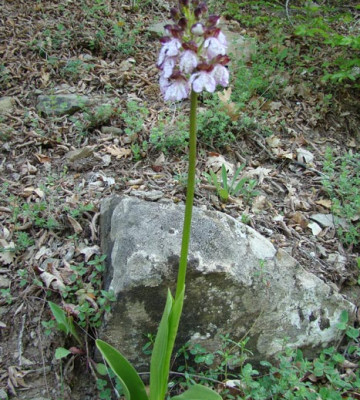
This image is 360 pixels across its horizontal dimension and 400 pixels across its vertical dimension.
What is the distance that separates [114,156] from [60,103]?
3.69ft

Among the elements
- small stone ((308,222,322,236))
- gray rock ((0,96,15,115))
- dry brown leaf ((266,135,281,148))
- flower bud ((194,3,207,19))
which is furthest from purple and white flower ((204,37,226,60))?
gray rock ((0,96,15,115))

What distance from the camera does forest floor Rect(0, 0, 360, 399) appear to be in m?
2.62

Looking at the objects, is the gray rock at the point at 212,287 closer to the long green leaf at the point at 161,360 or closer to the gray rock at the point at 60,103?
the long green leaf at the point at 161,360

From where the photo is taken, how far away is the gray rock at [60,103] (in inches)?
166

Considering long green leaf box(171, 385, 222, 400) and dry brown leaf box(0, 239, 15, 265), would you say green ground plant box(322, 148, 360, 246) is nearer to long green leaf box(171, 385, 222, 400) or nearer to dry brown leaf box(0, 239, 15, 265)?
long green leaf box(171, 385, 222, 400)

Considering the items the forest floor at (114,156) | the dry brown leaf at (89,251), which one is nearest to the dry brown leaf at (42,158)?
the forest floor at (114,156)

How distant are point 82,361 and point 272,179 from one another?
2.21 m

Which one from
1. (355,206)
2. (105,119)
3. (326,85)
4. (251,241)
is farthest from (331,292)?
(326,85)

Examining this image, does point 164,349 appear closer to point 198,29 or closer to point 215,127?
point 198,29

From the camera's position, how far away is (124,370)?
193cm

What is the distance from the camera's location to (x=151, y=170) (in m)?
3.58

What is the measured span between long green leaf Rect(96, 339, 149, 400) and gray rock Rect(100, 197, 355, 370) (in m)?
0.41

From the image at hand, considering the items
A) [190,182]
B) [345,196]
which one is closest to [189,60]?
[190,182]

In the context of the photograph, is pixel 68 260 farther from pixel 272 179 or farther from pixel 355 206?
pixel 355 206
